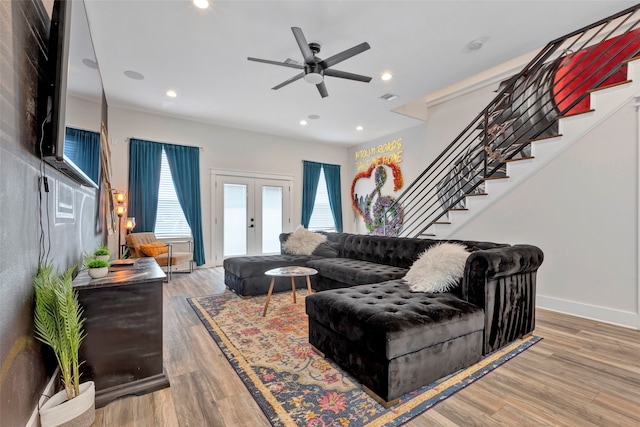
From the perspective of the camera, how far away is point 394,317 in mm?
1802

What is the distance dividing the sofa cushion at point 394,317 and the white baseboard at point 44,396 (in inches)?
63.2

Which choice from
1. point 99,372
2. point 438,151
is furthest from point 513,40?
point 99,372

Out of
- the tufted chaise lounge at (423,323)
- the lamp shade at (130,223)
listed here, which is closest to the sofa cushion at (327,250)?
the tufted chaise lounge at (423,323)

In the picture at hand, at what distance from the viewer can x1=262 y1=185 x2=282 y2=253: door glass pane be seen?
7.14 m

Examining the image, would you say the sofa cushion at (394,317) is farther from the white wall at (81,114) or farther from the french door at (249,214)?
the french door at (249,214)

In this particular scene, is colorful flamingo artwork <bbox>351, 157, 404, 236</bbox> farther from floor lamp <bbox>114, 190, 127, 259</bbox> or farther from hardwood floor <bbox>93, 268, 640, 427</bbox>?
floor lamp <bbox>114, 190, 127, 259</bbox>

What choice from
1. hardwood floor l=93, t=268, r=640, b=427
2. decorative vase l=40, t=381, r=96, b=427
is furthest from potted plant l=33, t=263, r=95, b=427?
hardwood floor l=93, t=268, r=640, b=427

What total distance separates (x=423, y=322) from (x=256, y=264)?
8.56 feet

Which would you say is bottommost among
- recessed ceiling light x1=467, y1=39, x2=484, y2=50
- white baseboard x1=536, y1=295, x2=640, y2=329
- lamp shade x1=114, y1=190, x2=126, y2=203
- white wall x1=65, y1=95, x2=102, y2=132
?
white baseboard x1=536, y1=295, x2=640, y2=329

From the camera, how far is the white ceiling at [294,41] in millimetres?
2881

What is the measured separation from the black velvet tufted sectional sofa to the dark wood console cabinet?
3.65 feet

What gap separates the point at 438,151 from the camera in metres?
5.97

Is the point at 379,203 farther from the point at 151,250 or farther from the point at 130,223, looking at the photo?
the point at 130,223

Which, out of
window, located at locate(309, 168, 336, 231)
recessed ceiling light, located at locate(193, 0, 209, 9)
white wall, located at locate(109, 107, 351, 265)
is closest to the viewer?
recessed ceiling light, located at locate(193, 0, 209, 9)
